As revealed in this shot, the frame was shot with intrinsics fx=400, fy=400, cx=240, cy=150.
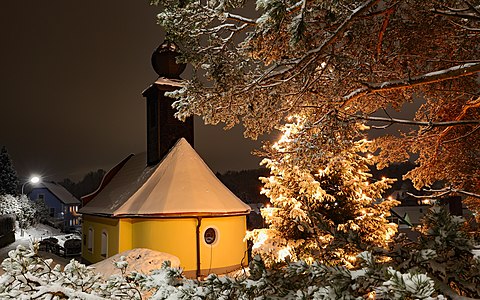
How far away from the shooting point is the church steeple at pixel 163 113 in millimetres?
17453

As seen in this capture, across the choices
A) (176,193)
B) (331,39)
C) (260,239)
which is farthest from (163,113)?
(331,39)

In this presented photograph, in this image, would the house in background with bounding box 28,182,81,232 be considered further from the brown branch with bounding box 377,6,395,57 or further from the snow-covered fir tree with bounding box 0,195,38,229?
the brown branch with bounding box 377,6,395,57

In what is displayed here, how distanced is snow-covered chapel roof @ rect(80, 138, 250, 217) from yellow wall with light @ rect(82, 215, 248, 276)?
A: 1.15 feet

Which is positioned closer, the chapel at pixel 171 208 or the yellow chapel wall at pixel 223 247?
the chapel at pixel 171 208

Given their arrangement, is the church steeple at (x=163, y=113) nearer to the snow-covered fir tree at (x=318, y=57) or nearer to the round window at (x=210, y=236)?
the round window at (x=210, y=236)

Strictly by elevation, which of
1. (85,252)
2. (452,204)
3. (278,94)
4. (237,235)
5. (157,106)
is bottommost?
(85,252)

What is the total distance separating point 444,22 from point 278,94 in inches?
96.8

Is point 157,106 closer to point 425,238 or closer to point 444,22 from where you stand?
point 444,22

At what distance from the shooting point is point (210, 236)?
14914mm

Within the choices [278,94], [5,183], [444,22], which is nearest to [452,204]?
[444,22]

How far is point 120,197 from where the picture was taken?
667 inches

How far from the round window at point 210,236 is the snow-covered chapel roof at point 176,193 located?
0.69 m

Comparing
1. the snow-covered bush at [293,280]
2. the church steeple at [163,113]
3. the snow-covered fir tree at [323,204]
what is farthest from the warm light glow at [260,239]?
the church steeple at [163,113]

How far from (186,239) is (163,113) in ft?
19.5
